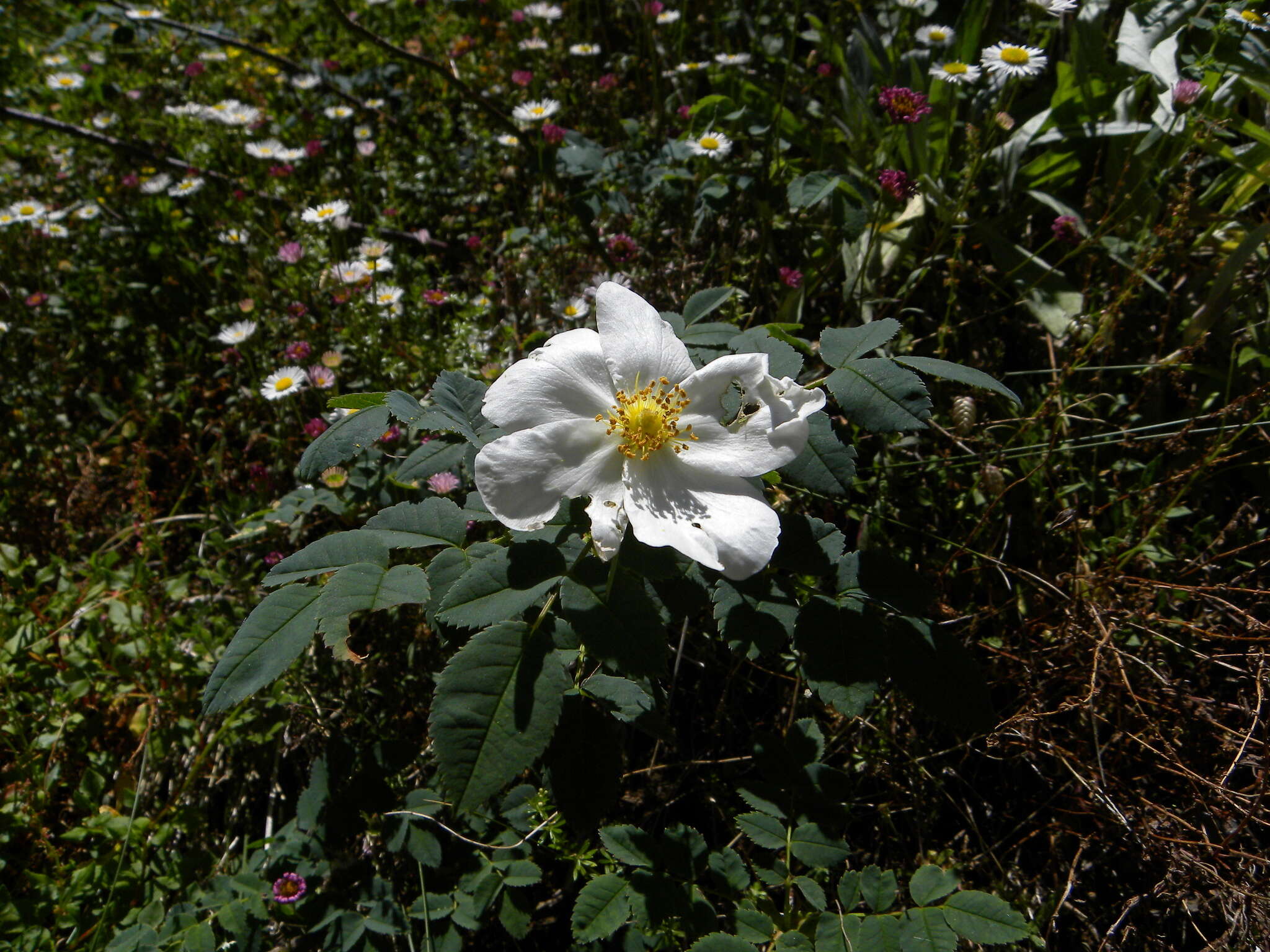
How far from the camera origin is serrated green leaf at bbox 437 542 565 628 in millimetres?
1178

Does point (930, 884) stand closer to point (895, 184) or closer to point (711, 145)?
point (895, 184)

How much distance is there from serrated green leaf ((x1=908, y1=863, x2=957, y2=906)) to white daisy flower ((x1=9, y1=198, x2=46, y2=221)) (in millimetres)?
4542

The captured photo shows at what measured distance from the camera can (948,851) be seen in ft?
5.73

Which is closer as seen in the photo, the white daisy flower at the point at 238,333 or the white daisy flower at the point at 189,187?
the white daisy flower at the point at 238,333

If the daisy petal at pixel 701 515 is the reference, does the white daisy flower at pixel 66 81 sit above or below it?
below

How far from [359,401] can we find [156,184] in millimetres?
2932

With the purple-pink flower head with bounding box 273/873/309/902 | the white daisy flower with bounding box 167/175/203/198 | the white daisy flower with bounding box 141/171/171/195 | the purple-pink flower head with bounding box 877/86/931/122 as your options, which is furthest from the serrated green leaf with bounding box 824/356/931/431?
the white daisy flower with bounding box 141/171/171/195

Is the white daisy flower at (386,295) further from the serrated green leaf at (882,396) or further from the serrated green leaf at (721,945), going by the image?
the serrated green leaf at (721,945)

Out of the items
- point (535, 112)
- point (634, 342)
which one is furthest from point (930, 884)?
→ point (535, 112)

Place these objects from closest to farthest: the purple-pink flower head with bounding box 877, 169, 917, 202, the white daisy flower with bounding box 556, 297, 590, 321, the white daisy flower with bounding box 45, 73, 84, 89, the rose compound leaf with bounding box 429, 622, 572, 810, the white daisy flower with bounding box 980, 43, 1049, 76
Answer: the rose compound leaf with bounding box 429, 622, 572, 810
the purple-pink flower head with bounding box 877, 169, 917, 202
the white daisy flower with bounding box 980, 43, 1049, 76
the white daisy flower with bounding box 556, 297, 590, 321
the white daisy flower with bounding box 45, 73, 84, 89

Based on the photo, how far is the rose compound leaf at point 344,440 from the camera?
4.71 ft

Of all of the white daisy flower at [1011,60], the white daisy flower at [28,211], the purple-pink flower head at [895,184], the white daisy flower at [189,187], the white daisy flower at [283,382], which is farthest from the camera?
the white daisy flower at [28,211]

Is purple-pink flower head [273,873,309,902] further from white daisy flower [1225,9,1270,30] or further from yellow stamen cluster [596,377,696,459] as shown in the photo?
white daisy flower [1225,9,1270,30]

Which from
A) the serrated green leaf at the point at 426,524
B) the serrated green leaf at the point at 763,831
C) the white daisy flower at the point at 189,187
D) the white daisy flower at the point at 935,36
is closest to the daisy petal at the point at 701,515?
the serrated green leaf at the point at 426,524
